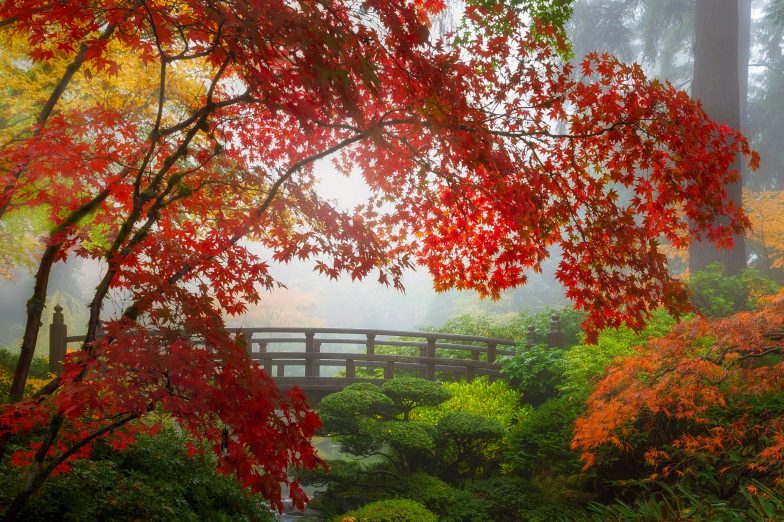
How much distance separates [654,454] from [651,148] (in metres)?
2.91

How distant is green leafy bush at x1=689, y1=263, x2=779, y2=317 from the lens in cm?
1103

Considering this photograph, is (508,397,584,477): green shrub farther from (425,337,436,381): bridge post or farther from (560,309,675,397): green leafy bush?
(425,337,436,381): bridge post

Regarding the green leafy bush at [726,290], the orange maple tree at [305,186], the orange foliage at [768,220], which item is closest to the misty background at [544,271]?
the orange foliage at [768,220]

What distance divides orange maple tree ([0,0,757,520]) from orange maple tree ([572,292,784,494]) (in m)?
1.16

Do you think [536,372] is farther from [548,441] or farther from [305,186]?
[305,186]

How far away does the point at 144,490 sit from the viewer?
5.04m

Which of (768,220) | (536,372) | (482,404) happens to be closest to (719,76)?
(768,220)

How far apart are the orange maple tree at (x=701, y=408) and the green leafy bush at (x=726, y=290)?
536cm

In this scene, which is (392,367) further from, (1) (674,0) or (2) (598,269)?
(1) (674,0)

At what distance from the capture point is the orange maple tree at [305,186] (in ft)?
11.1

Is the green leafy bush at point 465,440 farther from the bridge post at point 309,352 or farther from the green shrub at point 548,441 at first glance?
the bridge post at point 309,352

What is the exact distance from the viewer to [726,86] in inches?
542

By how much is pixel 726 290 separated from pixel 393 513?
8.79 m

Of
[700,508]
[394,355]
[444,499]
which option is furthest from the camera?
[394,355]
